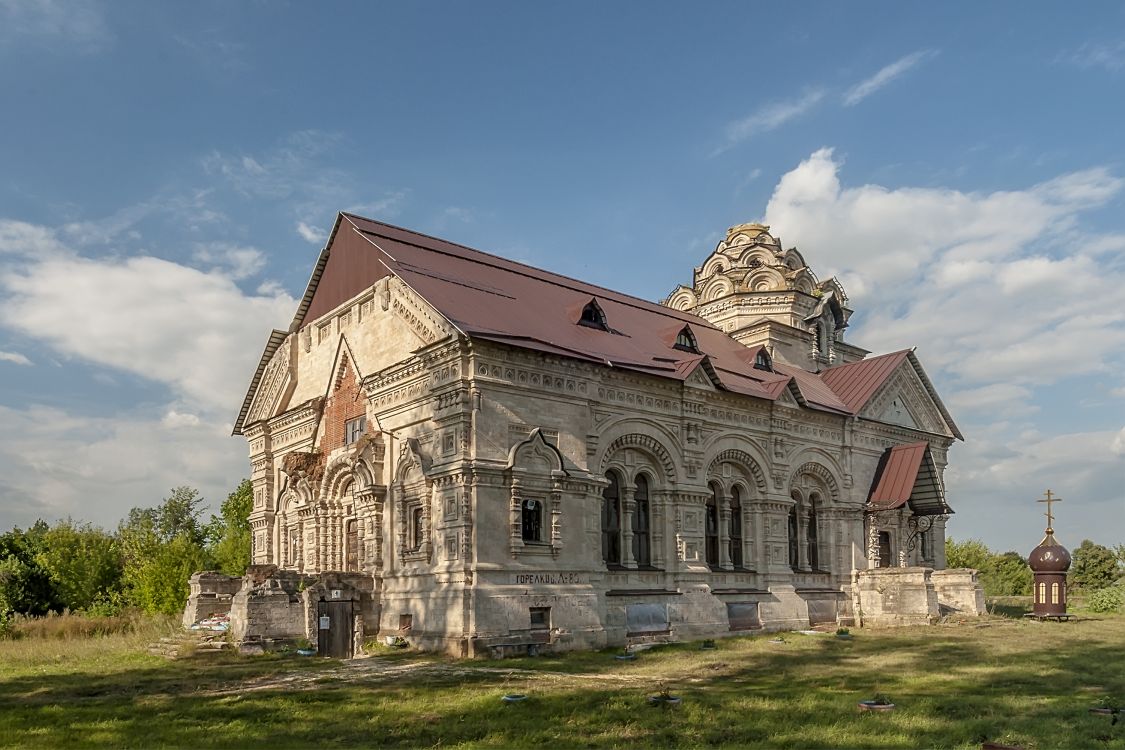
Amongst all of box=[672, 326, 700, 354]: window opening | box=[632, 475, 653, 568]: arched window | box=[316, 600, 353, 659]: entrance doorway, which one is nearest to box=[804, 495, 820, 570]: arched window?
box=[672, 326, 700, 354]: window opening

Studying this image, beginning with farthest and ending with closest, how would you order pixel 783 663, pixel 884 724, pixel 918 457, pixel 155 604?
pixel 155 604 < pixel 918 457 < pixel 783 663 < pixel 884 724

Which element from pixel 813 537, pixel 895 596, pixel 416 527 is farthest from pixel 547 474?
pixel 895 596

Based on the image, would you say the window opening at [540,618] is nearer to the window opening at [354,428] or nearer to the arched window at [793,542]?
the window opening at [354,428]

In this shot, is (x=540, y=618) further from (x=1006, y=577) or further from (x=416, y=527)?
(x=1006, y=577)

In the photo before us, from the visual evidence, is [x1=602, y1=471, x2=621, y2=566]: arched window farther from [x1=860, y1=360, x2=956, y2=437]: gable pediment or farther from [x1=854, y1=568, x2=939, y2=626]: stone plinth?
[x1=860, y1=360, x2=956, y2=437]: gable pediment

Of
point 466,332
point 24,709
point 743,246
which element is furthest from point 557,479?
point 743,246

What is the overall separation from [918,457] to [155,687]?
2423 cm

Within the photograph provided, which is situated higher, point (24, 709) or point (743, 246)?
point (743, 246)

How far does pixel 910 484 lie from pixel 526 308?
14.4 m

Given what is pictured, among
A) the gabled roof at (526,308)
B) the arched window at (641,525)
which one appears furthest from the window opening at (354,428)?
the arched window at (641,525)

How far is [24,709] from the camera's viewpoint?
14570 millimetres

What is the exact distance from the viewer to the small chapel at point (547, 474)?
22.0 meters

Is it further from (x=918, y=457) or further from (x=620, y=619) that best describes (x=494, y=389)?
(x=918, y=457)

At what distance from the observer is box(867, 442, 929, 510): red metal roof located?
3138cm
